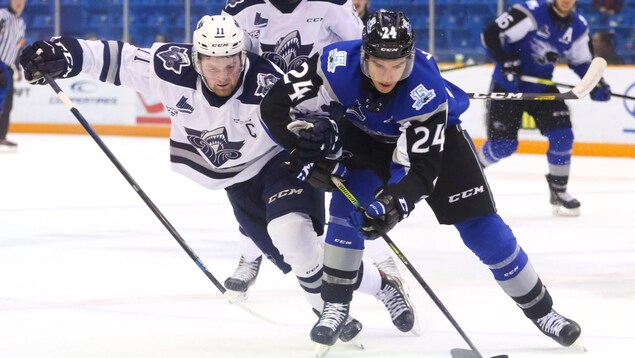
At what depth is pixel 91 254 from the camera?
5.07 m

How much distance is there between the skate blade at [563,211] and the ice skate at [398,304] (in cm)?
280

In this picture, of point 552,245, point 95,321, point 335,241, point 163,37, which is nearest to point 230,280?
point 95,321

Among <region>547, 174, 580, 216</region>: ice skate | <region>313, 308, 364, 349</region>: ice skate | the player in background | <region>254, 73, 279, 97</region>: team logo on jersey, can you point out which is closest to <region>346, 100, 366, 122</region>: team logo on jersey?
<region>254, 73, 279, 97</region>: team logo on jersey

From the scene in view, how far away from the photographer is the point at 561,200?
634 cm

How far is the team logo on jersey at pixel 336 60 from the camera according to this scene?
10.4ft

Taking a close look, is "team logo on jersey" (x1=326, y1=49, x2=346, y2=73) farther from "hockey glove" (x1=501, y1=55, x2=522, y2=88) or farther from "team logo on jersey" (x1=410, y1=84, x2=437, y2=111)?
"hockey glove" (x1=501, y1=55, x2=522, y2=88)

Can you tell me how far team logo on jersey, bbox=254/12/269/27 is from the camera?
4.30 meters

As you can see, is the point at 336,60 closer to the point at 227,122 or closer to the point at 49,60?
the point at 227,122

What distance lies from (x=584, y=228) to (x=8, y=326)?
3.13 metres

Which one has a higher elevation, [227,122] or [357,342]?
[227,122]

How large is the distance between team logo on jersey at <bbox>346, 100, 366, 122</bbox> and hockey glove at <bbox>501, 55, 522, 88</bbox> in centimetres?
361

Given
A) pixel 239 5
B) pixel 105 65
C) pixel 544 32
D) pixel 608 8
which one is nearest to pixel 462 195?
pixel 105 65

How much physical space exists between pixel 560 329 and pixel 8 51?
778 cm

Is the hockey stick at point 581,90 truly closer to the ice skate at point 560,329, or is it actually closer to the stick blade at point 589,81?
the stick blade at point 589,81
